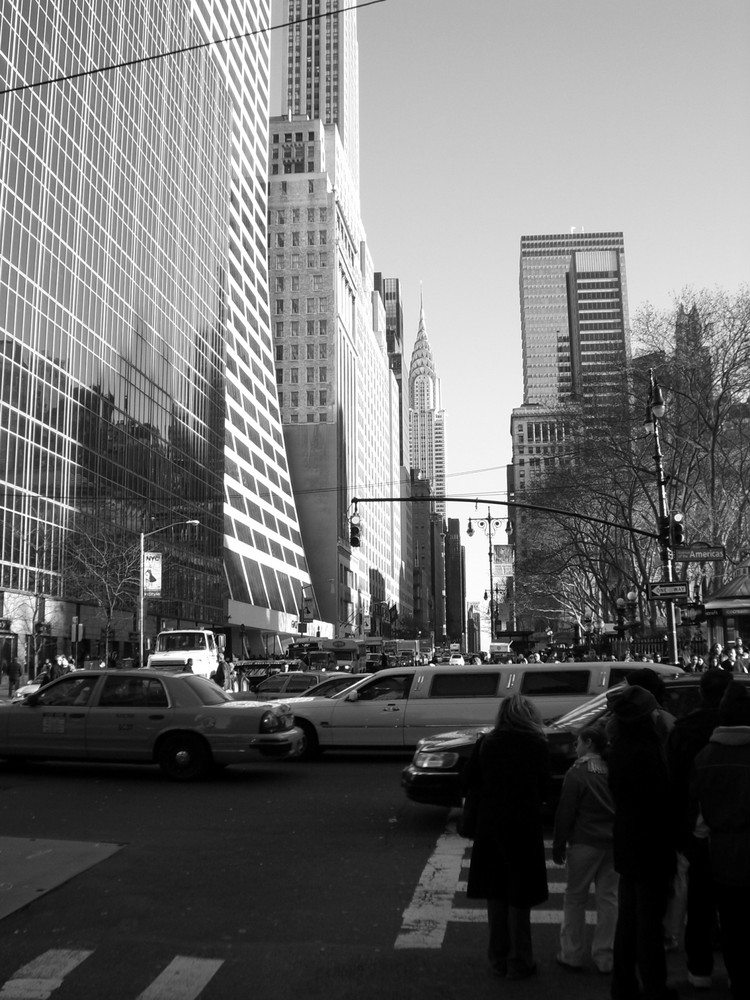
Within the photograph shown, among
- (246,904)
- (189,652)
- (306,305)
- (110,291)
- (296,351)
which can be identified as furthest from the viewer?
(306,305)

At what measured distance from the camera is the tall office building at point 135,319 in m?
52.2

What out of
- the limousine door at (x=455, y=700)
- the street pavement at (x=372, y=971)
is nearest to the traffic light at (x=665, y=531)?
the limousine door at (x=455, y=700)


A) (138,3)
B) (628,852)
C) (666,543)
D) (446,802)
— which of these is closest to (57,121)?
(138,3)

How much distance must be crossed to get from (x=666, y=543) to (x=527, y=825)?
62.5 feet

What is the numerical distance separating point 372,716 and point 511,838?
10.2m

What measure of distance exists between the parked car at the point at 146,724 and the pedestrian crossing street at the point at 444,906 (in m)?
5.18

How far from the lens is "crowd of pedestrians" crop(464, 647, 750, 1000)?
16.0 feet

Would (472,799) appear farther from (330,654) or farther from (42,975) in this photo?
(330,654)

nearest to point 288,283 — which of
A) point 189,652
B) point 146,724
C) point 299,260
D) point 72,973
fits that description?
point 299,260

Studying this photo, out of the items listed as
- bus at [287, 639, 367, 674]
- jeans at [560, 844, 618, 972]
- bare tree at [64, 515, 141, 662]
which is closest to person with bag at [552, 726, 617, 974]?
jeans at [560, 844, 618, 972]

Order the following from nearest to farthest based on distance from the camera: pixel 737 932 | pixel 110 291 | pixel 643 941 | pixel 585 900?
pixel 737 932 → pixel 643 941 → pixel 585 900 → pixel 110 291

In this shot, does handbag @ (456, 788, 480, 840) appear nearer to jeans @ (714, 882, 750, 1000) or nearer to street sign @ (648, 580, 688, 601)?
jeans @ (714, 882, 750, 1000)

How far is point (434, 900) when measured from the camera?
23.8ft

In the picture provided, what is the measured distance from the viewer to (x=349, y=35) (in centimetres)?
18238
